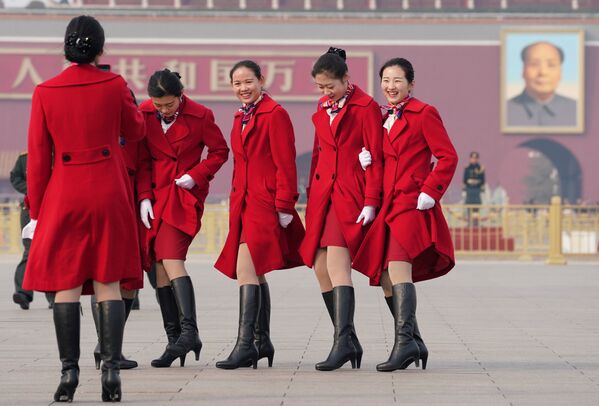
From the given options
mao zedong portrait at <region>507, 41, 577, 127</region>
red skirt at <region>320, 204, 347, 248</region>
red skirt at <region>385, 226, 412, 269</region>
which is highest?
mao zedong portrait at <region>507, 41, 577, 127</region>

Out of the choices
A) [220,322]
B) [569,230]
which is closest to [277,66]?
[569,230]

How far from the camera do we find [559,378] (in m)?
6.31

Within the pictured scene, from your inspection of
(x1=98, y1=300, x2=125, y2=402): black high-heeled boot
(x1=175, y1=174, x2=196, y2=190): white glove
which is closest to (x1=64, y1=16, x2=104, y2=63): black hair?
(x1=98, y1=300, x2=125, y2=402): black high-heeled boot

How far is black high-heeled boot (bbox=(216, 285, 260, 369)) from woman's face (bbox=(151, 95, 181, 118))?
3.17ft

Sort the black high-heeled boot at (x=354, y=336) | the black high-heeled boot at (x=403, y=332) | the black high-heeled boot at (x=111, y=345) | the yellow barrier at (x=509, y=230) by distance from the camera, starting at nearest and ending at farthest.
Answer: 1. the black high-heeled boot at (x=111, y=345)
2. the black high-heeled boot at (x=403, y=332)
3. the black high-heeled boot at (x=354, y=336)
4. the yellow barrier at (x=509, y=230)

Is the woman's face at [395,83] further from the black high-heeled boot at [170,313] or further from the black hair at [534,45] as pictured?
the black hair at [534,45]

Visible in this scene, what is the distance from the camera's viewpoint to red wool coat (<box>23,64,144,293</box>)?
550 cm

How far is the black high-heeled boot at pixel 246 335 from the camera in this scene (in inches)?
260

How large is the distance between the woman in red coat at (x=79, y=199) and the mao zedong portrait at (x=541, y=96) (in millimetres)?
33518

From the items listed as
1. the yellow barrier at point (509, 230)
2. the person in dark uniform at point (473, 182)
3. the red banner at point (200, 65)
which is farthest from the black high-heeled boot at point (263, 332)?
the red banner at point (200, 65)

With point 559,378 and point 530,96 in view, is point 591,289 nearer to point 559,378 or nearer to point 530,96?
point 559,378

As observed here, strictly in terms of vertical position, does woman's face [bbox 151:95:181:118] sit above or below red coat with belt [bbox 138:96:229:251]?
above

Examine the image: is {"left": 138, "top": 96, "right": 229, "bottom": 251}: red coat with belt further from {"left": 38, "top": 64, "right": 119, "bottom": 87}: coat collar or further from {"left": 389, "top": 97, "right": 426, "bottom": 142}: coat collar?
{"left": 38, "top": 64, "right": 119, "bottom": 87}: coat collar

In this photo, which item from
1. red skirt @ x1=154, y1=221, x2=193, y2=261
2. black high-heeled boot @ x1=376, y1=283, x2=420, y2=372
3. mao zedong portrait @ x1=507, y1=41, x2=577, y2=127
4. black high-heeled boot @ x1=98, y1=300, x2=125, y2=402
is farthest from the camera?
mao zedong portrait @ x1=507, y1=41, x2=577, y2=127
